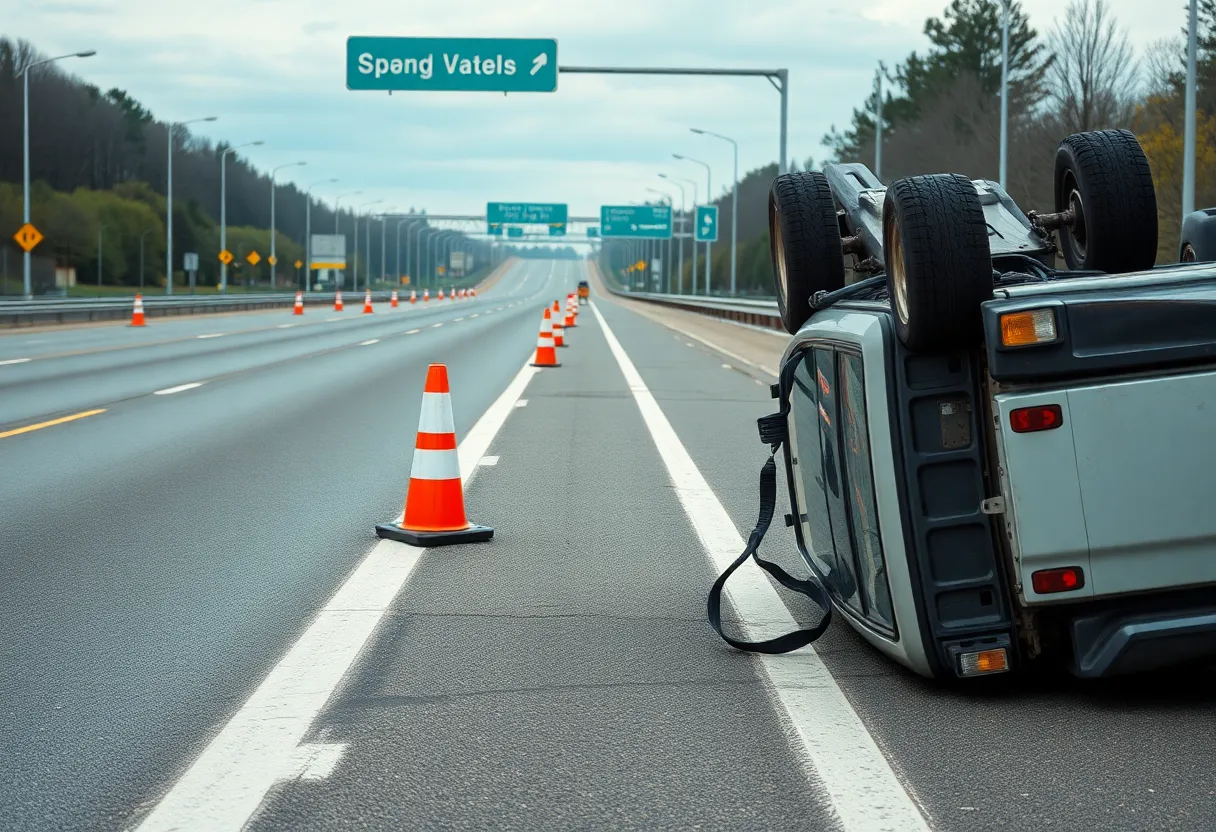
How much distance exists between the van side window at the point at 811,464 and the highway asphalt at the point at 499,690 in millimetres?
301

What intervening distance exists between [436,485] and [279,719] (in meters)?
A: 3.69

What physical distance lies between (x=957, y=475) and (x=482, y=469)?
7174 millimetres

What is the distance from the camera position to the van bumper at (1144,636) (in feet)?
15.7

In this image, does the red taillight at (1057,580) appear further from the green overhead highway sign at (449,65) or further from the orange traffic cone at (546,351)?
the green overhead highway sign at (449,65)

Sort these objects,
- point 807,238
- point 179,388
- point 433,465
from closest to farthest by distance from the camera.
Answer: point 807,238 → point 433,465 → point 179,388

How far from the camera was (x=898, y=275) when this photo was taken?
17.5 feet

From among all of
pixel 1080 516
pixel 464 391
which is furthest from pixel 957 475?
pixel 464 391

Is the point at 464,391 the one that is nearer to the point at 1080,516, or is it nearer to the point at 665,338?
the point at 1080,516

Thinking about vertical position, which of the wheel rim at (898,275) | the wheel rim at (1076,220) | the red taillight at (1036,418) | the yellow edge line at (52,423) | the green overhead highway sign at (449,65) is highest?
the green overhead highway sign at (449,65)

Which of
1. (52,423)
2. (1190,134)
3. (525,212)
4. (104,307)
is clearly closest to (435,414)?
(52,423)

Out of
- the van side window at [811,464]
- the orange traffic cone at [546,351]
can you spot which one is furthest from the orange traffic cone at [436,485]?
the orange traffic cone at [546,351]

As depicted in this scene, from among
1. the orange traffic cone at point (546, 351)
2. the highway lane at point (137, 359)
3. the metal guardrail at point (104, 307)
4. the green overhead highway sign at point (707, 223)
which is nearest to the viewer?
the highway lane at point (137, 359)

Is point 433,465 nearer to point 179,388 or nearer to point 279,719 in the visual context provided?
point 279,719

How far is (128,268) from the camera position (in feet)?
404
